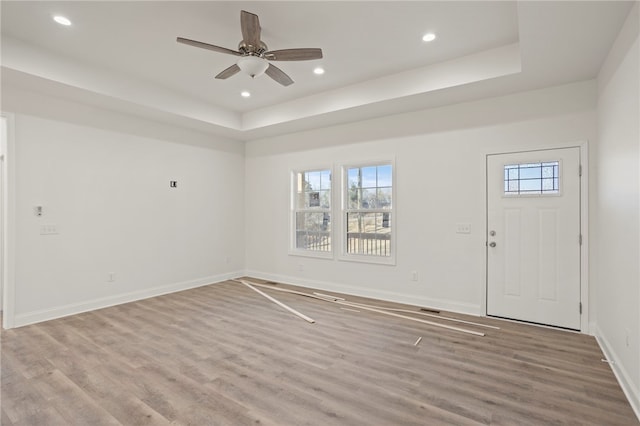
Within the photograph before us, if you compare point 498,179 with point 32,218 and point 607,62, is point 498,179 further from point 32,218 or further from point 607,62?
point 32,218

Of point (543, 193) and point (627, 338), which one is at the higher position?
point (543, 193)

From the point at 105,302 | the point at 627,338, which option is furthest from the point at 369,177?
the point at 105,302

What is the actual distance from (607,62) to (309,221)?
4398 millimetres

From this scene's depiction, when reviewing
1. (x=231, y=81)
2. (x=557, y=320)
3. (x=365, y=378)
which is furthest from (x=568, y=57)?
(x=231, y=81)

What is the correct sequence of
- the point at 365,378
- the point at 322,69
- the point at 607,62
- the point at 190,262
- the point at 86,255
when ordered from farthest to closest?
the point at 190,262 < the point at 86,255 < the point at 322,69 < the point at 607,62 < the point at 365,378

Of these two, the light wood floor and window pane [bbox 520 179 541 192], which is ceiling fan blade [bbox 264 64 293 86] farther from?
window pane [bbox 520 179 541 192]

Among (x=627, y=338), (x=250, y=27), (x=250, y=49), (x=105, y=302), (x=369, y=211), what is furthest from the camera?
(x=369, y=211)

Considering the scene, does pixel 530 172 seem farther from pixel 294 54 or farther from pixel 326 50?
pixel 294 54

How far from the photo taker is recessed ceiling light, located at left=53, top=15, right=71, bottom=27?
2.92 meters

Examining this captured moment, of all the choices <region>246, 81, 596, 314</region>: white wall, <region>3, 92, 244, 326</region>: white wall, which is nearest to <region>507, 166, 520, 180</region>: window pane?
<region>246, 81, 596, 314</region>: white wall

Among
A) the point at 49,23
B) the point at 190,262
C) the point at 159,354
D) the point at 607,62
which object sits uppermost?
the point at 49,23

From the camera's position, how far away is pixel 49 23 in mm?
3014

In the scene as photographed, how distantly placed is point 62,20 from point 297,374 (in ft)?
12.6

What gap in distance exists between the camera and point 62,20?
297cm
